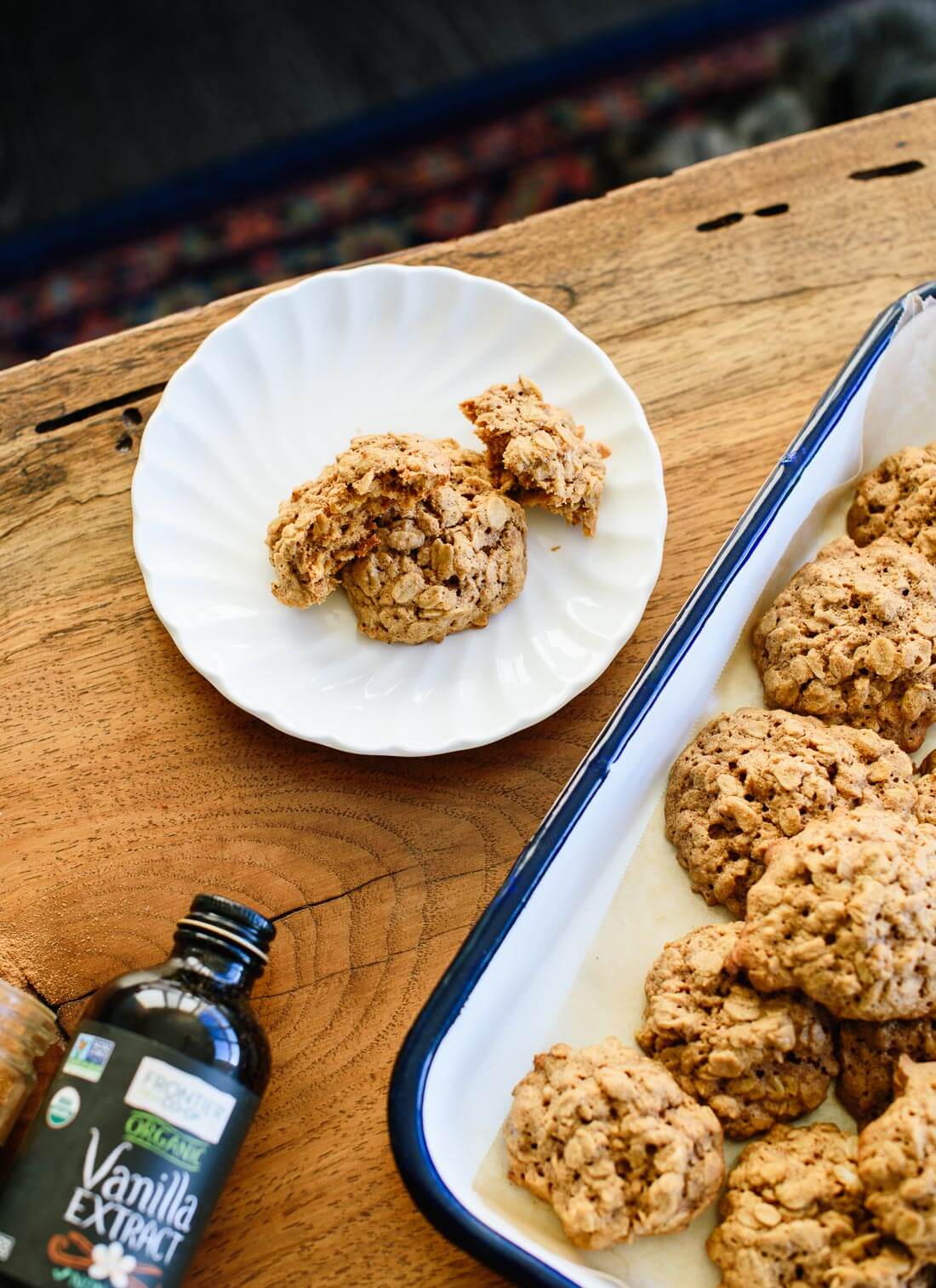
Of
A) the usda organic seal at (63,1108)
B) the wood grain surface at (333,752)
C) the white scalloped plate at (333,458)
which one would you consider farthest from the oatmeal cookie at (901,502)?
the usda organic seal at (63,1108)

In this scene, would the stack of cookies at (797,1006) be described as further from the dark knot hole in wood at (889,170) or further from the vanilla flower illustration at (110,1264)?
the dark knot hole in wood at (889,170)

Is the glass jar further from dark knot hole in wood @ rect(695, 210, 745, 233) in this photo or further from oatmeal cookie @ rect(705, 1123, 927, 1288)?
dark knot hole in wood @ rect(695, 210, 745, 233)

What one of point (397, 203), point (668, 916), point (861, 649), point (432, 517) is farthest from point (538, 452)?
point (397, 203)

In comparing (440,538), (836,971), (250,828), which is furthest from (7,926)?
(836,971)

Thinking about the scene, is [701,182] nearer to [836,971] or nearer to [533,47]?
[533,47]

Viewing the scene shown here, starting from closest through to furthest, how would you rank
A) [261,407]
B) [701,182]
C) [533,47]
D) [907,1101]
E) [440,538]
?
1. [907,1101]
2. [440,538]
3. [261,407]
4. [701,182]
5. [533,47]

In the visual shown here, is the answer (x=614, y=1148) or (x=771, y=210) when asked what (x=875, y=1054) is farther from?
(x=771, y=210)
